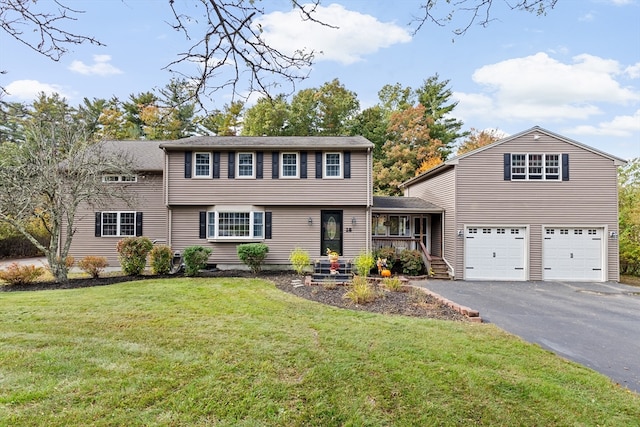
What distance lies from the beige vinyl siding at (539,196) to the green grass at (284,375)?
322 inches

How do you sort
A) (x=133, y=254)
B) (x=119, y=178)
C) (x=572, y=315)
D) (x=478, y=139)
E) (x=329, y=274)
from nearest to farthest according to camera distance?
(x=572, y=315) < (x=329, y=274) < (x=133, y=254) < (x=119, y=178) < (x=478, y=139)

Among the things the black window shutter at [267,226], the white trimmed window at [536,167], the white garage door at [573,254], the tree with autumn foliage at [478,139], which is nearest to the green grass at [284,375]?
the black window shutter at [267,226]

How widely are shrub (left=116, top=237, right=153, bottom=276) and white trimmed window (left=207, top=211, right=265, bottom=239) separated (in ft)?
7.69

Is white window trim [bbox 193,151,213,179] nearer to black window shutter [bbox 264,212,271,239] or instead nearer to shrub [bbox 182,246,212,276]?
black window shutter [bbox 264,212,271,239]

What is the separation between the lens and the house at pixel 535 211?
12.5 metres

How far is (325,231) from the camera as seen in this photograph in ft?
43.0

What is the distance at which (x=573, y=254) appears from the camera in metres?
12.5

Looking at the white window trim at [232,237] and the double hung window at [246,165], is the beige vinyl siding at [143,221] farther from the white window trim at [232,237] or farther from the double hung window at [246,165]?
the double hung window at [246,165]

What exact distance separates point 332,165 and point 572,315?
857 cm

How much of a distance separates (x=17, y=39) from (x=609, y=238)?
647 inches

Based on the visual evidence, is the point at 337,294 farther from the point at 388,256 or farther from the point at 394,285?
the point at 388,256

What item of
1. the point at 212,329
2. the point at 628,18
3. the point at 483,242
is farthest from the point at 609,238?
the point at 212,329

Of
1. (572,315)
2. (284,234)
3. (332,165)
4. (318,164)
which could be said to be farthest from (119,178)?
(572,315)

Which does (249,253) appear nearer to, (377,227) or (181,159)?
(181,159)
